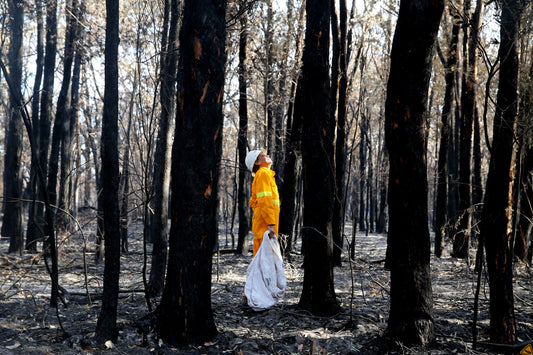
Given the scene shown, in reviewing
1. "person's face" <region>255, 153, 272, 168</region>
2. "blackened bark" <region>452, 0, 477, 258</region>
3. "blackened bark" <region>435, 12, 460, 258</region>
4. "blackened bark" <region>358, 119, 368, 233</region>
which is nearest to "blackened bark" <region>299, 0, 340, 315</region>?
"person's face" <region>255, 153, 272, 168</region>

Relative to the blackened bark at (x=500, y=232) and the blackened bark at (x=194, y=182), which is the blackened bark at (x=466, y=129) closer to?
the blackened bark at (x=500, y=232)

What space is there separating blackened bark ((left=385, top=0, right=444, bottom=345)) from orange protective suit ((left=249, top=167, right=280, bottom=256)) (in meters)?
2.23

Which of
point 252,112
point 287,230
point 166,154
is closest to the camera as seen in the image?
Result: point 166,154

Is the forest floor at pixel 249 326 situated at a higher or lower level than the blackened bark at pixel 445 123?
lower

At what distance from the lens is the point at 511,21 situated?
3.89 meters

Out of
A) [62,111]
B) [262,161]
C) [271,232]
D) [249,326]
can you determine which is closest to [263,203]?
[271,232]

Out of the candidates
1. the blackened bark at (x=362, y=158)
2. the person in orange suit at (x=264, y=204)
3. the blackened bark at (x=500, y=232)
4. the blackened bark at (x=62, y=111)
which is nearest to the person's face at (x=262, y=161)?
the person in orange suit at (x=264, y=204)

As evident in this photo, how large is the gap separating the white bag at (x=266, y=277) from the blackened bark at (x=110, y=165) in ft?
6.97

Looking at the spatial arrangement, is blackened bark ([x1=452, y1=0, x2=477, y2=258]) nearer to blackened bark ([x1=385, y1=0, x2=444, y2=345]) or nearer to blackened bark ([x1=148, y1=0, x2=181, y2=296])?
blackened bark ([x1=385, y1=0, x2=444, y2=345])

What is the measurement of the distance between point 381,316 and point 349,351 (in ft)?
4.36

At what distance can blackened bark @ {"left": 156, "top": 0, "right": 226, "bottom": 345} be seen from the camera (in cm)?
385

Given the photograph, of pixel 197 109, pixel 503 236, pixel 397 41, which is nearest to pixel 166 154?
pixel 197 109

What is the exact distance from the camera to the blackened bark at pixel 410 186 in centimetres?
359

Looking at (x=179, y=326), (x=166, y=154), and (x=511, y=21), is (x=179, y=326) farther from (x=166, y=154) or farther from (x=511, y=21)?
(x=511, y=21)
